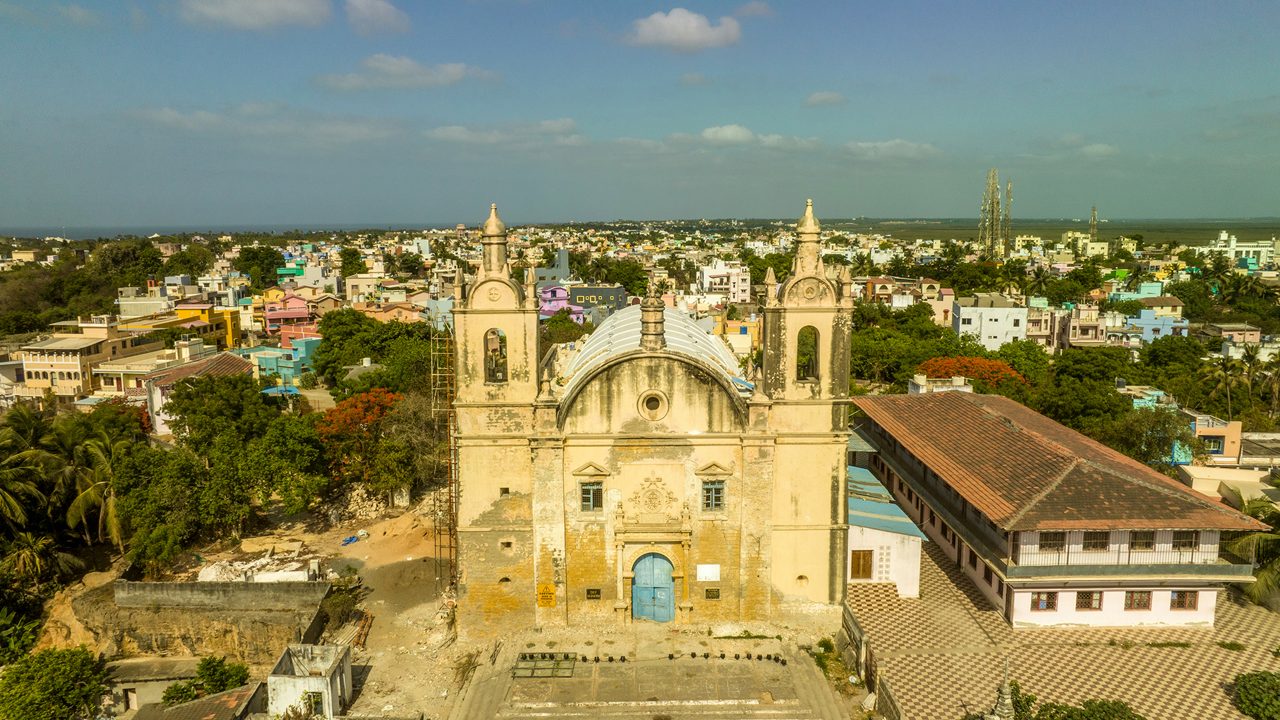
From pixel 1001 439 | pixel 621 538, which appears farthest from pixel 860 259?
pixel 621 538

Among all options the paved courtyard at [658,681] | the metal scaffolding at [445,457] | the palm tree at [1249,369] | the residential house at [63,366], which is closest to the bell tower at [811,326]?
the paved courtyard at [658,681]

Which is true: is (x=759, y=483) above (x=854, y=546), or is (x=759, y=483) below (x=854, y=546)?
above

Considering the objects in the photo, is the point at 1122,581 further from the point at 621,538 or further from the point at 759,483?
the point at 621,538

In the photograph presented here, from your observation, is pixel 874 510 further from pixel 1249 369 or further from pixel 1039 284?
pixel 1039 284

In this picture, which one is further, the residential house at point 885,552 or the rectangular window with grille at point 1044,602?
the residential house at point 885,552

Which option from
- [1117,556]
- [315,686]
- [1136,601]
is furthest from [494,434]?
[1136,601]

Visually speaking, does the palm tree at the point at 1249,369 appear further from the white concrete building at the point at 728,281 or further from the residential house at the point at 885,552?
the white concrete building at the point at 728,281
